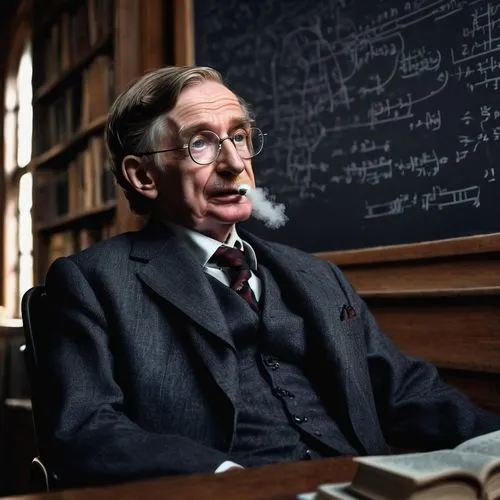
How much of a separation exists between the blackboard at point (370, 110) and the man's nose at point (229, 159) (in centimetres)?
69

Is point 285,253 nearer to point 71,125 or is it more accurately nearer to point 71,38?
point 71,125

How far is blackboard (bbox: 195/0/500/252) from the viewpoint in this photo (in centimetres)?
187

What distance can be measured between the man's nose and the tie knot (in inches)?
7.3

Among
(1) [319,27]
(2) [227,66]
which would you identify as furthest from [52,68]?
(1) [319,27]

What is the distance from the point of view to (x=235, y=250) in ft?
5.24

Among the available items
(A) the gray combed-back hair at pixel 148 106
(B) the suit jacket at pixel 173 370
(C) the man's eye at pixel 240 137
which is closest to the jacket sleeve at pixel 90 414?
(B) the suit jacket at pixel 173 370

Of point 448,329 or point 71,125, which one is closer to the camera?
point 448,329

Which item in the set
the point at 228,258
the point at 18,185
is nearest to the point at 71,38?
the point at 18,185

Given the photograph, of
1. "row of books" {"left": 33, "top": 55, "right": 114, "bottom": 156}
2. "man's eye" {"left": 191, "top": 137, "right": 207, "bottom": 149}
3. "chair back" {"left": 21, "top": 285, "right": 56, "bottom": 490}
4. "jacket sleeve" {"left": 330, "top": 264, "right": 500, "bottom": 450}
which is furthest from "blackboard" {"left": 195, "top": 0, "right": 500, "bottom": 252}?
"chair back" {"left": 21, "top": 285, "right": 56, "bottom": 490}

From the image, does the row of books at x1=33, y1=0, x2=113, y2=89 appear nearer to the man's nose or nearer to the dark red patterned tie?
the man's nose

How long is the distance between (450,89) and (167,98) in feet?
2.74

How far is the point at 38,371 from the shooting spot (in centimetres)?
138

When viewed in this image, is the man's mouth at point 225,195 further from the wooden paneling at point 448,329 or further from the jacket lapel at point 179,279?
the wooden paneling at point 448,329

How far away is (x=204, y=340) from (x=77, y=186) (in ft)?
9.13
